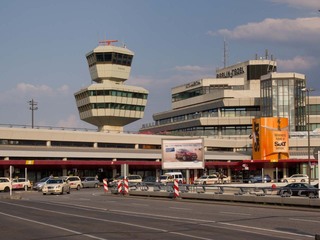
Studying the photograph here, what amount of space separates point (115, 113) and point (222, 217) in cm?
Result: 7875

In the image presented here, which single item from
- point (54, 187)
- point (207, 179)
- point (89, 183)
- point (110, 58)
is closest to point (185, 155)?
point (54, 187)

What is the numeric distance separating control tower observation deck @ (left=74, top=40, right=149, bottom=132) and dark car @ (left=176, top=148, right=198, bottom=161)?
4691cm

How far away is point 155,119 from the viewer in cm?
14738

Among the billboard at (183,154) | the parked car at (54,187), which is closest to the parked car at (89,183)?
the parked car at (54,187)

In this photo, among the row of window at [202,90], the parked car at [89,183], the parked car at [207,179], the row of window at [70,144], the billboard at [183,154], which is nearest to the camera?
the billboard at [183,154]

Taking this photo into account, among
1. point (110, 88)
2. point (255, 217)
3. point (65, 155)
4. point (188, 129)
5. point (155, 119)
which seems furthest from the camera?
point (155, 119)

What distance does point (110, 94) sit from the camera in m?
102

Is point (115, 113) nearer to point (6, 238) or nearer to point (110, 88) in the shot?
point (110, 88)

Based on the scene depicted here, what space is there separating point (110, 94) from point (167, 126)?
1446 inches

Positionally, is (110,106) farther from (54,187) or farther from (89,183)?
(54,187)

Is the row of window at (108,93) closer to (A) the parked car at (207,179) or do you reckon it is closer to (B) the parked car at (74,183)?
(A) the parked car at (207,179)

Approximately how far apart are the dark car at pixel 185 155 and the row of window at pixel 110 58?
50834mm

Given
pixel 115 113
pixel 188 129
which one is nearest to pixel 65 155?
pixel 115 113

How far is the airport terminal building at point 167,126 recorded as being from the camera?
264 feet
